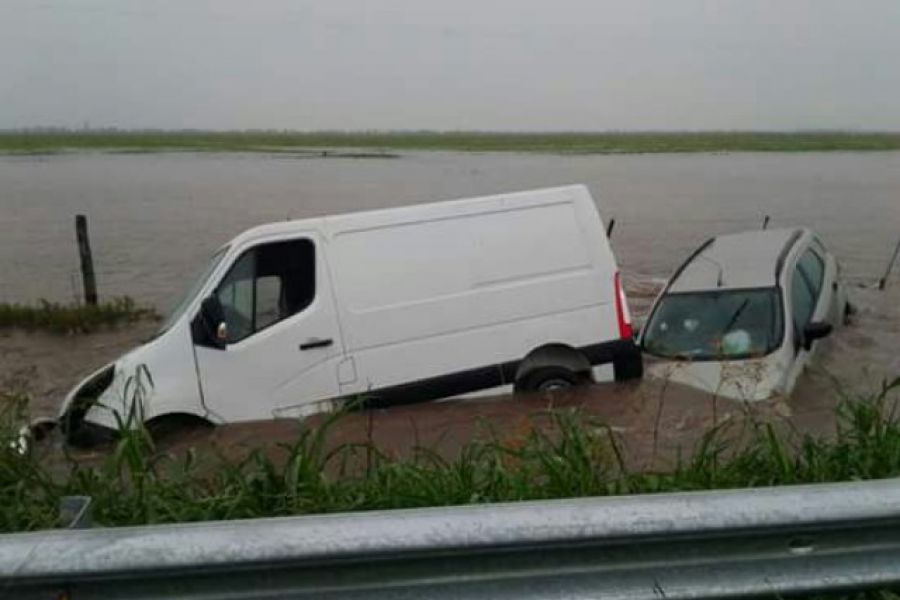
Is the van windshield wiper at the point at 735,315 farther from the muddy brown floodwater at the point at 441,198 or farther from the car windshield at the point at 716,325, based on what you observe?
the muddy brown floodwater at the point at 441,198

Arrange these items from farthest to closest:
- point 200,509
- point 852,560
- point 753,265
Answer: point 753,265
point 200,509
point 852,560

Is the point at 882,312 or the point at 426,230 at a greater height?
the point at 426,230

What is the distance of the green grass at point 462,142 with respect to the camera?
116 meters

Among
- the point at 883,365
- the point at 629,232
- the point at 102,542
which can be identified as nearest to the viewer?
the point at 102,542

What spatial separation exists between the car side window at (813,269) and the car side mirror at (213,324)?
256 inches

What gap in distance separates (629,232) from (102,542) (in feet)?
86.5

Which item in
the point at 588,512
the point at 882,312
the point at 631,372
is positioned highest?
the point at 588,512

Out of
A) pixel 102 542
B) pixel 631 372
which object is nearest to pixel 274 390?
pixel 631 372

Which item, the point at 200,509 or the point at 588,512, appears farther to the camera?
the point at 200,509

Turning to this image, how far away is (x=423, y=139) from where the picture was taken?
6796 inches

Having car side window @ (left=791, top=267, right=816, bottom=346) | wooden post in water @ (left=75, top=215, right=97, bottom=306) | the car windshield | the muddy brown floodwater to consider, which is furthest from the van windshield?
wooden post in water @ (left=75, top=215, right=97, bottom=306)

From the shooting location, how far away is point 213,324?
7.18m

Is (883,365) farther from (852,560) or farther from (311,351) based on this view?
(852,560)

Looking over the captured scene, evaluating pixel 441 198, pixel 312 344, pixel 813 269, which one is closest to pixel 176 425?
pixel 312 344
